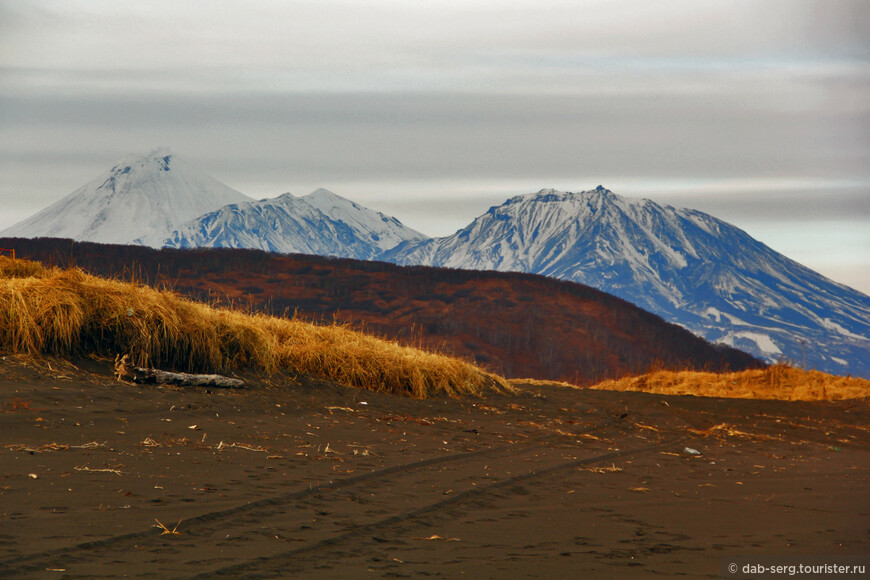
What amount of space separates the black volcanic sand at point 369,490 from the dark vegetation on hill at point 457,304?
43.5 metres

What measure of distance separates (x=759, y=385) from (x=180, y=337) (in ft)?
46.9

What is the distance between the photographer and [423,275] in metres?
71.2

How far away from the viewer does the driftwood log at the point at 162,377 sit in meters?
10.2

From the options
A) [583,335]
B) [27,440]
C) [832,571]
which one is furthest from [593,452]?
[583,335]

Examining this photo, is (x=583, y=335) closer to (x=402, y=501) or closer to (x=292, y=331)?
(x=292, y=331)

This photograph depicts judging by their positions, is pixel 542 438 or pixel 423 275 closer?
pixel 542 438

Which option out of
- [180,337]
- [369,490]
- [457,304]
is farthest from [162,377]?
[457,304]

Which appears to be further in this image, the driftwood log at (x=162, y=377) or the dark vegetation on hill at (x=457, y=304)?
the dark vegetation on hill at (x=457, y=304)

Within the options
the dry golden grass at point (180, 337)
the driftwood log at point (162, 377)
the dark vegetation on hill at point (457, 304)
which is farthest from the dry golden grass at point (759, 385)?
the dark vegetation on hill at point (457, 304)

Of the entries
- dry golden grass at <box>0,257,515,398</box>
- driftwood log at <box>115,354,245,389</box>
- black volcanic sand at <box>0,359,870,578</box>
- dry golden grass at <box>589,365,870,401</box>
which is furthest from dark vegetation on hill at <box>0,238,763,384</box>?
black volcanic sand at <box>0,359,870,578</box>

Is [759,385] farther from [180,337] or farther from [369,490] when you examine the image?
[369,490]

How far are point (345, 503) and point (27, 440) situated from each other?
2966mm

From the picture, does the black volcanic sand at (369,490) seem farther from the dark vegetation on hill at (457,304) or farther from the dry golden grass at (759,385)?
the dark vegetation on hill at (457,304)

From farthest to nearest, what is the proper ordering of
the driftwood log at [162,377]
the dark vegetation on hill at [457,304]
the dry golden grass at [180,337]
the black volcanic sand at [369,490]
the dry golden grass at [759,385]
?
the dark vegetation on hill at [457,304], the dry golden grass at [759,385], the dry golden grass at [180,337], the driftwood log at [162,377], the black volcanic sand at [369,490]
